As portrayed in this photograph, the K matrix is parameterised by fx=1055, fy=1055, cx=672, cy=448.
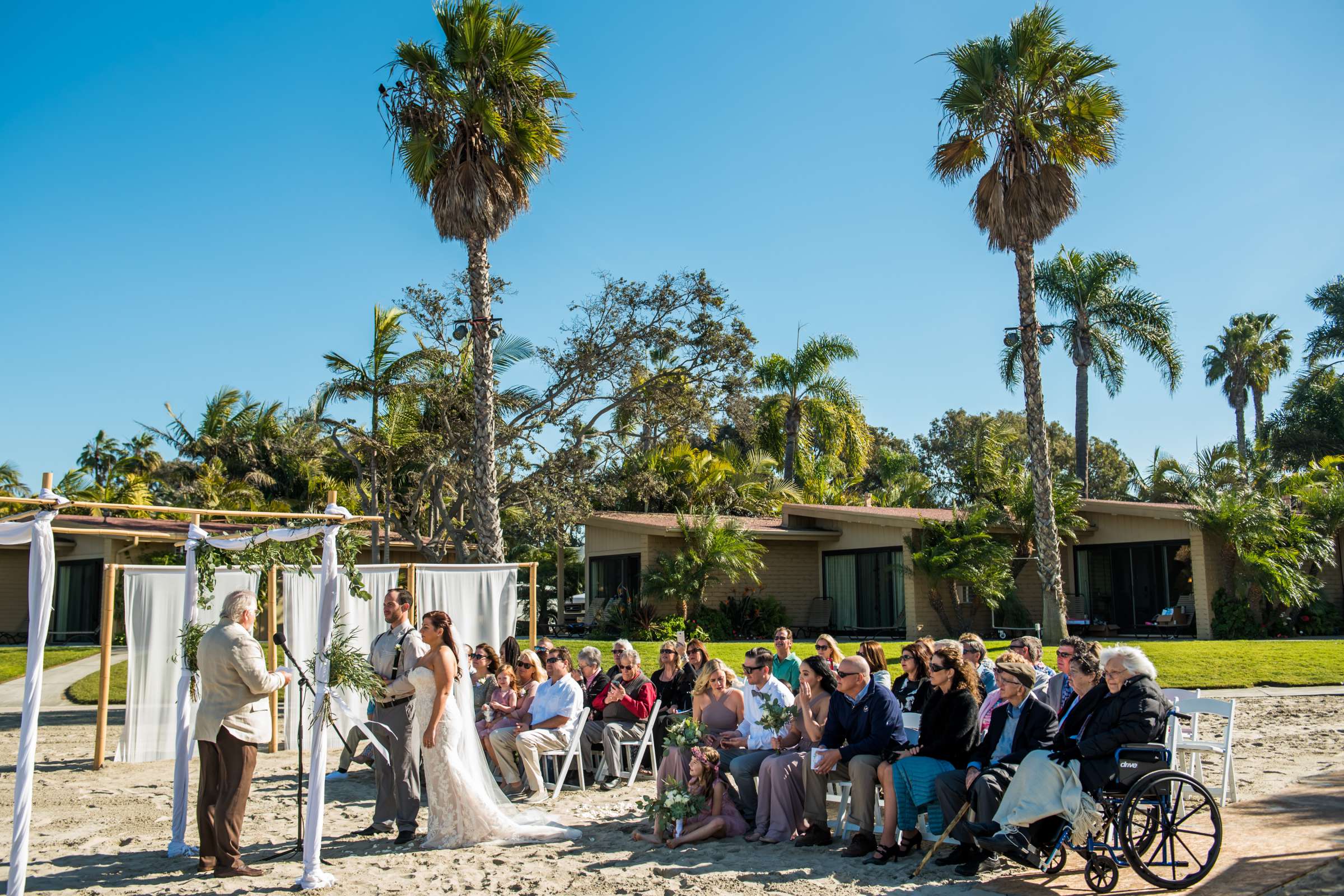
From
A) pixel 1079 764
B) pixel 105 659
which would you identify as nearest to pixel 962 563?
pixel 105 659

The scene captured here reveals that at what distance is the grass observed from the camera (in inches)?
603

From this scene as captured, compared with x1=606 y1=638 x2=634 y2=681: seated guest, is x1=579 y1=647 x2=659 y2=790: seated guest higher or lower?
lower

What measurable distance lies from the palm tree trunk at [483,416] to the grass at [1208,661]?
317cm

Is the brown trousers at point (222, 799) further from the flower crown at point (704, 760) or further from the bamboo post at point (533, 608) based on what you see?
the bamboo post at point (533, 608)

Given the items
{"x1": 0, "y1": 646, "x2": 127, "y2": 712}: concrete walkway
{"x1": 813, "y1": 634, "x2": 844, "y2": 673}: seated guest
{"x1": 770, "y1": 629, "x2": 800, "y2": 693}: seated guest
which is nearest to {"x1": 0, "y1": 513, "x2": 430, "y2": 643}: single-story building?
{"x1": 0, "y1": 646, "x2": 127, "y2": 712}: concrete walkway

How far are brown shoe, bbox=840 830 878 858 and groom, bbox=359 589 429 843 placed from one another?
118 inches

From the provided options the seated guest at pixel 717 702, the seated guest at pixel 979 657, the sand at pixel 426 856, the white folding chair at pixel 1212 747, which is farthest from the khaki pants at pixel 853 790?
the white folding chair at pixel 1212 747

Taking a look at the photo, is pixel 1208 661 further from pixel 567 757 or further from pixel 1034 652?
pixel 567 757

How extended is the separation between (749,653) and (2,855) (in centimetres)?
542

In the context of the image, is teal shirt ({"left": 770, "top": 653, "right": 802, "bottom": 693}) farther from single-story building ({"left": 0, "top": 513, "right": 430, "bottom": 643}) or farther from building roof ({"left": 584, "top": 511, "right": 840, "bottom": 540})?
single-story building ({"left": 0, "top": 513, "right": 430, "bottom": 643})

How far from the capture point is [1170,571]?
22828 millimetres

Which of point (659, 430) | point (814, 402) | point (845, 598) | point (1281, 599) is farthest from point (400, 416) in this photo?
point (1281, 599)

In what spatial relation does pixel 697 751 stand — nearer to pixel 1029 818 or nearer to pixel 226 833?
pixel 1029 818

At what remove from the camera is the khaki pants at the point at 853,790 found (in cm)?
678
